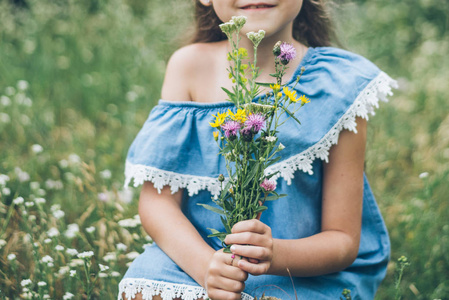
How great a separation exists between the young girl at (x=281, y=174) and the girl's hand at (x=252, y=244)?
118 mm

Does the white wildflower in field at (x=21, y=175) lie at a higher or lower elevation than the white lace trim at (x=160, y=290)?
higher

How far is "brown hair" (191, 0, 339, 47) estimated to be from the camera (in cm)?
211

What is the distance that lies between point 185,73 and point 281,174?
1.60 feet

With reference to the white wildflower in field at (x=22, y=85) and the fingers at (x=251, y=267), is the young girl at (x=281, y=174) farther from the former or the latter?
the white wildflower in field at (x=22, y=85)

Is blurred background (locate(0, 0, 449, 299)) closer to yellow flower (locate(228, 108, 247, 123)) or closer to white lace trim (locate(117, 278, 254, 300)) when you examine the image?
white lace trim (locate(117, 278, 254, 300))

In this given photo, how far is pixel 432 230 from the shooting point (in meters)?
2.38

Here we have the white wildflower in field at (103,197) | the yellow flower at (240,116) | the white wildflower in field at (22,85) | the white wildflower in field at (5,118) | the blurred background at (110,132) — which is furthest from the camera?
the white wildflower in field at (22,85)

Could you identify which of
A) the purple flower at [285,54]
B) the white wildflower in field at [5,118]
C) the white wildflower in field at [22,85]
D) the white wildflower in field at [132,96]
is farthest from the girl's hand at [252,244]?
the white wildflower in field at [22,85]

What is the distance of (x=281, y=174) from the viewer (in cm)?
171

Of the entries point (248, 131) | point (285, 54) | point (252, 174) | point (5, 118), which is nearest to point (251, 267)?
point (252, 174)

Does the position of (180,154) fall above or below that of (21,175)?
above

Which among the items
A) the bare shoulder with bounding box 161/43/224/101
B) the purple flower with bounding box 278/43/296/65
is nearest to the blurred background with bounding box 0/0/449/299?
the bare shoulder with bounding box 161/43/224/101

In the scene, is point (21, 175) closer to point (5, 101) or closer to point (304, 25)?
point (5, 101)

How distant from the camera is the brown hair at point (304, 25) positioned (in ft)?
6.91
